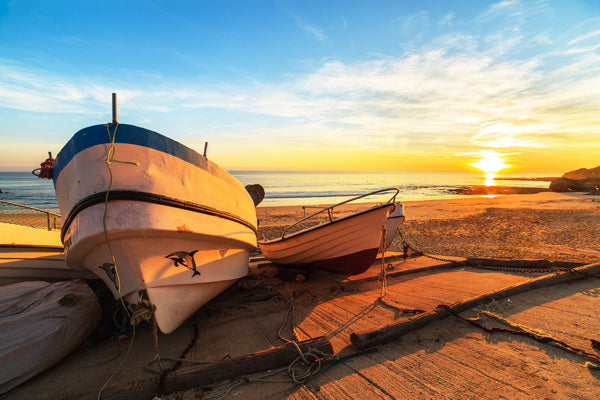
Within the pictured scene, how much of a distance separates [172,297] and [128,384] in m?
1.07

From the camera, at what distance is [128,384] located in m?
2.69

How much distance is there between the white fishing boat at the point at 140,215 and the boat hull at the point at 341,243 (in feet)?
6.69

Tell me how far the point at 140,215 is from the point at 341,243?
3540 mm

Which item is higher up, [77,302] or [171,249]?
[171,249]

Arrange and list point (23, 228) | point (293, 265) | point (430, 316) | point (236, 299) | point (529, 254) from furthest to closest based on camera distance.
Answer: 1. point (529, 254)
2. point (293, 265)
3. point (23, 228)
4. point (236, 299)
5. point (430, 316)

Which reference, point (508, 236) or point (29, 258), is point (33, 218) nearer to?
point (29, 258)

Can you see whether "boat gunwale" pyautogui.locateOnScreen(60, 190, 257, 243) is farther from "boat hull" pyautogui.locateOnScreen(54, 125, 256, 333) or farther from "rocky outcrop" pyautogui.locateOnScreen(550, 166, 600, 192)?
"rocky outcrop" pyautogui.locateOnScreen(550, 166, 600, 192)

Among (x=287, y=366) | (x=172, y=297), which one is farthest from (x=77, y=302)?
(x=287, y=366)

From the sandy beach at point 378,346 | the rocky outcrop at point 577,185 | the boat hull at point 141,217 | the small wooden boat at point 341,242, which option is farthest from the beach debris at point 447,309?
the rocky outcrop at point 577,185

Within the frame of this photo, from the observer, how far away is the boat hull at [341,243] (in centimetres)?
529

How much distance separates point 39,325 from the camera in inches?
127

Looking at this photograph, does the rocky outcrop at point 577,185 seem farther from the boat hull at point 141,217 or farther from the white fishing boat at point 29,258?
the white fishing boat at point 29,258

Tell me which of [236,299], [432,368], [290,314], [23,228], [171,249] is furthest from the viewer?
[23,228]

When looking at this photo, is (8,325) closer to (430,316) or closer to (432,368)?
(432,368)
